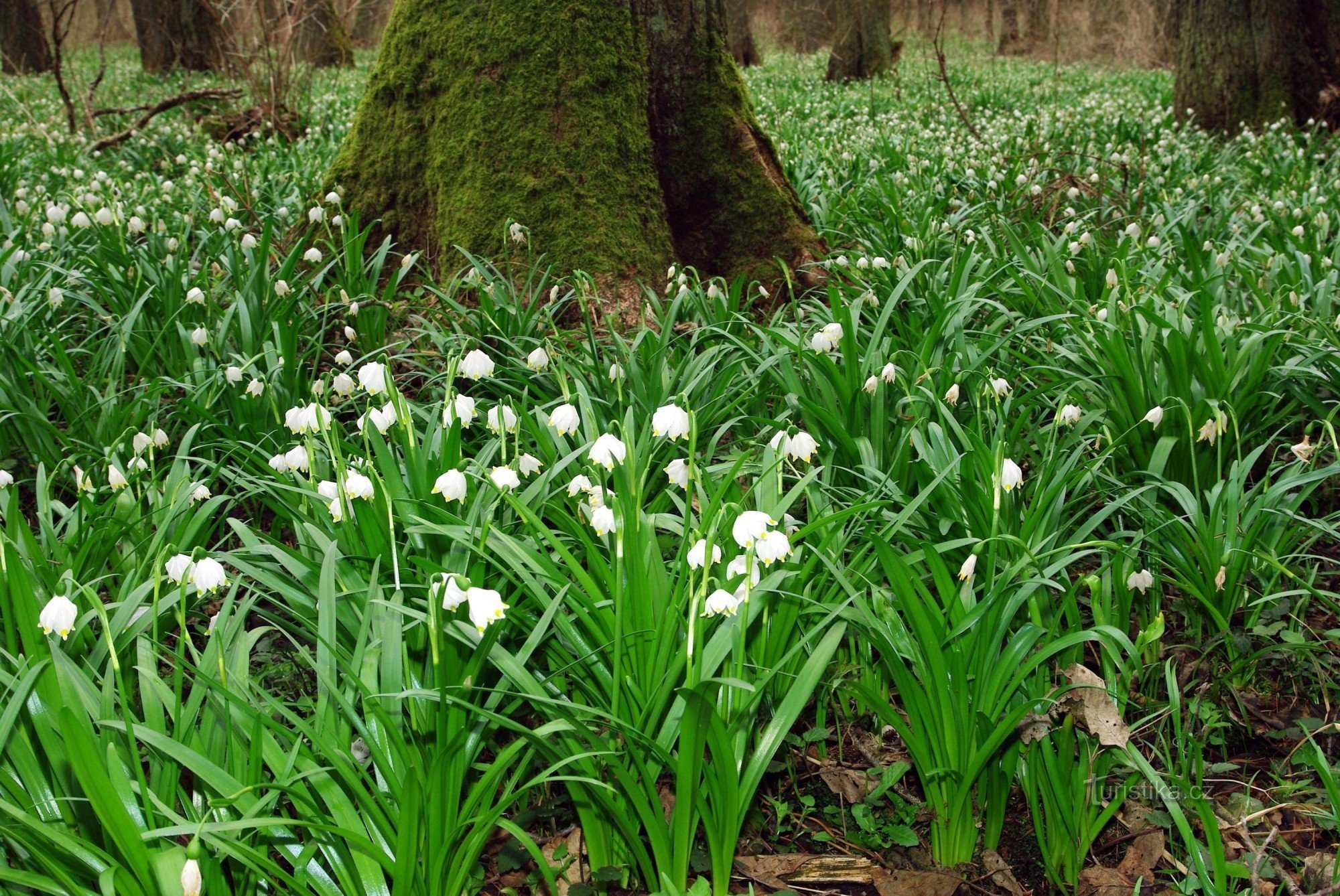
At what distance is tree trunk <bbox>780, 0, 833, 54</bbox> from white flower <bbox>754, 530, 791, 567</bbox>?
22614 mm

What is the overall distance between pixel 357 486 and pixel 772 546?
2.73 ft

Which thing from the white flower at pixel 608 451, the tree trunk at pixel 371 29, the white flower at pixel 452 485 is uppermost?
the tree trunk at pixel 371 29

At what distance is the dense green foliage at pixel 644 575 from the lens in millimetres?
1610

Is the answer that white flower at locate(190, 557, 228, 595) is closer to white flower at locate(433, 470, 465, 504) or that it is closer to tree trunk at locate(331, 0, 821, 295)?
white flower at locate(433, 470, 465, 504)

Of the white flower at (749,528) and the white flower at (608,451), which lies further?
the white flower at (608,451)

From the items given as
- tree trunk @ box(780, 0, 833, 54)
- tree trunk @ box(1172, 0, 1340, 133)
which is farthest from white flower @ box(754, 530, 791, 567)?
tree trunk @ box(780, 0, 833, 54)

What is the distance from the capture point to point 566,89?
3.85 metres

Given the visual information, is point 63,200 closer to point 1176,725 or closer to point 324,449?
point 324,449

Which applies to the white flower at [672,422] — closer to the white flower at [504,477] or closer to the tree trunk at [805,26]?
the white flower at [504,477]

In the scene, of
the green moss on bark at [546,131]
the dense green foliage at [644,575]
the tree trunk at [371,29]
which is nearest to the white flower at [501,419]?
the dense green foliage at [644,575]

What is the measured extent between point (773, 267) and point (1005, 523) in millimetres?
2303

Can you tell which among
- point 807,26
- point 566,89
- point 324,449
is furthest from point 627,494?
point 807,26

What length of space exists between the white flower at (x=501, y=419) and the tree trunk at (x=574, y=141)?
1.77m

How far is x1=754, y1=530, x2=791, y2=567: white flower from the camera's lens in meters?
1.70
